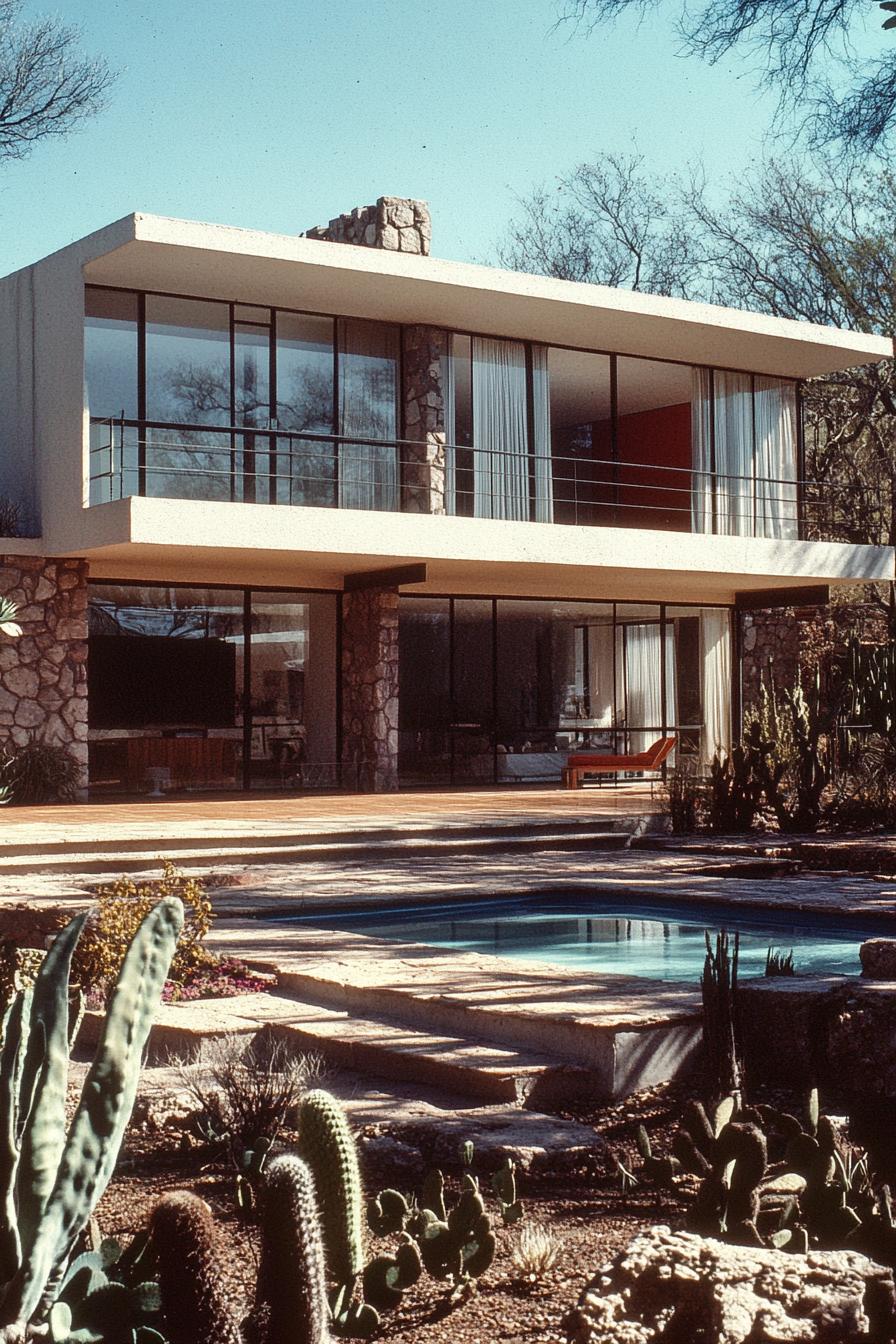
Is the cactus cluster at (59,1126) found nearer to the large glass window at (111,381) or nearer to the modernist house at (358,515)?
the modernist house at (358,515)

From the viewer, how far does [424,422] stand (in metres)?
20.0

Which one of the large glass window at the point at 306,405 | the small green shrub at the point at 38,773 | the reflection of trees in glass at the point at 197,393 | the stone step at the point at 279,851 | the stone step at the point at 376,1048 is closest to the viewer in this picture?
the stone step at the point at 376,1048

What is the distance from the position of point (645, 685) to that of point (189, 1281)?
21.2 meters

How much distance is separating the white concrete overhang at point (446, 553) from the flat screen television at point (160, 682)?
2.85 feet

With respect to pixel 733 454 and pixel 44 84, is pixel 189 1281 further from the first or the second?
pixel 44 84

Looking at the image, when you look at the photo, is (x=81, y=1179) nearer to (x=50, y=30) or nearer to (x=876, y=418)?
(x=50, y=30)

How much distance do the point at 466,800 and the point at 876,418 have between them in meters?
15.4

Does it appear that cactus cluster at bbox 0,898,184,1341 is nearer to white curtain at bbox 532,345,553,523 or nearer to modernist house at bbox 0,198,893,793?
modernist house at bbox 0,198,893,793

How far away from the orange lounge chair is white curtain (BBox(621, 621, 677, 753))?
2.21 meters

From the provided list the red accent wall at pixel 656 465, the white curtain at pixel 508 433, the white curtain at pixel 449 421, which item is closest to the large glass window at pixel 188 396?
the white curtain at pixel 449 421

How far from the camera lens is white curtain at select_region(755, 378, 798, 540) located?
2416 centimetres

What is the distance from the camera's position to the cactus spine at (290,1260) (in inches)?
109

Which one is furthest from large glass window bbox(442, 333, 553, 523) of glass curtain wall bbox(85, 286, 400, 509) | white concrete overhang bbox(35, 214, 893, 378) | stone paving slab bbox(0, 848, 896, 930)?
stone paving slab bbox(0, 848, 896, 930)

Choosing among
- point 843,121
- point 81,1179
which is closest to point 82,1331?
point 81,1179
